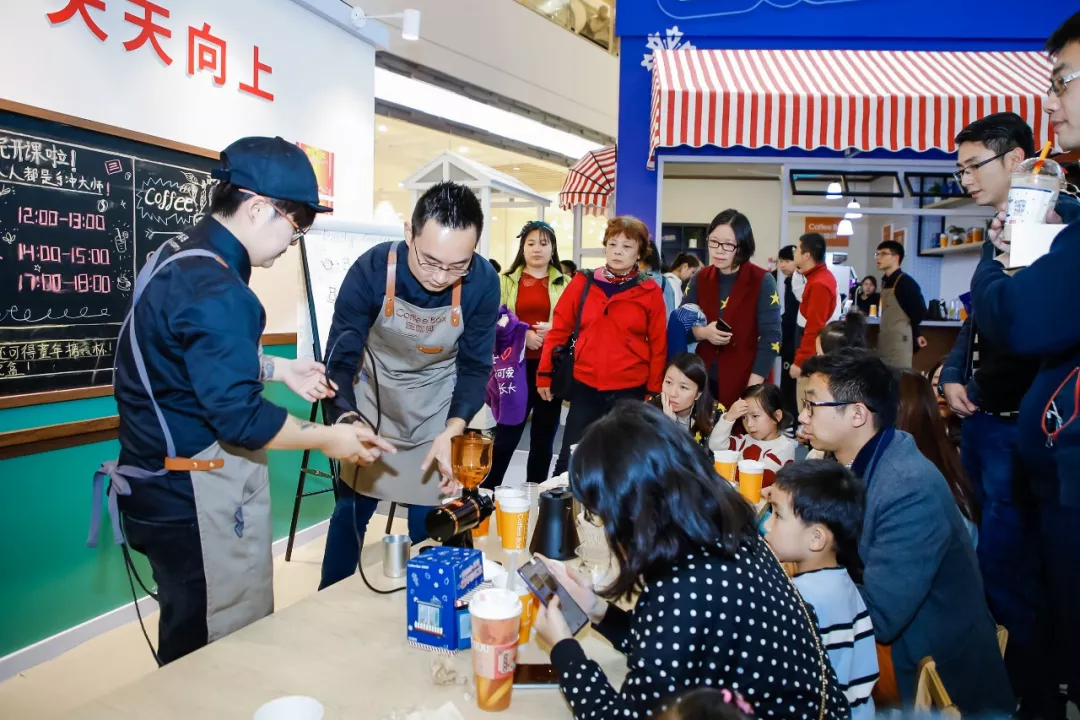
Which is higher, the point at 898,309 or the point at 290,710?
the point at 898,309

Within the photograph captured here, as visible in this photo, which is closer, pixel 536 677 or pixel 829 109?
pixel 536 677

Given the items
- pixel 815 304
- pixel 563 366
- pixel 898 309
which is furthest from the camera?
pixel 898 309

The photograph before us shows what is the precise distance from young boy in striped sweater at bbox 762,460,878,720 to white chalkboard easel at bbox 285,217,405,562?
7.80 ft

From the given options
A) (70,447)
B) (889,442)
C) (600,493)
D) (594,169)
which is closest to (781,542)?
(889,442)

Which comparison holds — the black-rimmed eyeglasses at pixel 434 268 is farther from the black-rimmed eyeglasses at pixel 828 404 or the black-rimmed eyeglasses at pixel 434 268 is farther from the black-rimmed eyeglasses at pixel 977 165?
the black-rimmed eyeglasses at pixel 977 165

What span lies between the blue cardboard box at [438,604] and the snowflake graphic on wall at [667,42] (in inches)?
210

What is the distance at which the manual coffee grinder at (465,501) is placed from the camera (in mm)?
1602

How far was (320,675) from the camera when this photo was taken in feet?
4.11

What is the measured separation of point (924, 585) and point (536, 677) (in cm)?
99

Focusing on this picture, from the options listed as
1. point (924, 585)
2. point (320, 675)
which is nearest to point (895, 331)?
point (924, 585)

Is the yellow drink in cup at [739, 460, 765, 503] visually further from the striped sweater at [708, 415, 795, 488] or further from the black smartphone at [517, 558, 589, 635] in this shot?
the black smartphone at [517, 558, 589, 635]

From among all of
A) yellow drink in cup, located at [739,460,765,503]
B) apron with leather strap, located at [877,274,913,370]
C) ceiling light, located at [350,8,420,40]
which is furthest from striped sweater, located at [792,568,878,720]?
apron with leather strap, located at [877,274,913,370]

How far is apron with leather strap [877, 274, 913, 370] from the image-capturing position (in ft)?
19.1

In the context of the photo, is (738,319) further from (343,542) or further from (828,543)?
(343,542)
